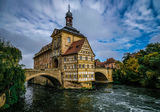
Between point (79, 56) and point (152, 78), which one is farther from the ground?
point (79, 56)

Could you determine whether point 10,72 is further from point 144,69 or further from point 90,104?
point 144,69

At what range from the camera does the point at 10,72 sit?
10602 mm

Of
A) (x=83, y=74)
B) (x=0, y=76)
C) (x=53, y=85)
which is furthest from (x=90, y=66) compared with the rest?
(x=0, y=76)

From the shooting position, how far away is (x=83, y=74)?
23.4 meters

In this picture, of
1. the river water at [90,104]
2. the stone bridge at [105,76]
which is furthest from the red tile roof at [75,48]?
the stone bridge at [105,76]

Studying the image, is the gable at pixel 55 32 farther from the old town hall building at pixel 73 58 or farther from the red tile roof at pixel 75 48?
the red tile roof at pixel 75 48

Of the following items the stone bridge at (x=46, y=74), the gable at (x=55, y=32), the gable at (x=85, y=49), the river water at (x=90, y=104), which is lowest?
the river water at (x=90, y=104)

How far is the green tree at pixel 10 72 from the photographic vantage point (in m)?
10.1

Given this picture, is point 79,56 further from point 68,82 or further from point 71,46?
point 68,82

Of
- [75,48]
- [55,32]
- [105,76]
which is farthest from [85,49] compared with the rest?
[105,76]

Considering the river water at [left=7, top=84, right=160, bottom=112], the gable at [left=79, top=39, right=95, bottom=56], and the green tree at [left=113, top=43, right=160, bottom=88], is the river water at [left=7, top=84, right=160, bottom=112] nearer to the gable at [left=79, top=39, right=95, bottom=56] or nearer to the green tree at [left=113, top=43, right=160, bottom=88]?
the green tree at [left=113, top=43, right=160, bottom=88]

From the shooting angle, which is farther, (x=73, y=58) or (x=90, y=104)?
(x=73, y=58)

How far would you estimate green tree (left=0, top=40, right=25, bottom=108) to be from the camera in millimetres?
10141

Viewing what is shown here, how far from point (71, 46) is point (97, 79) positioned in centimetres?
2044
